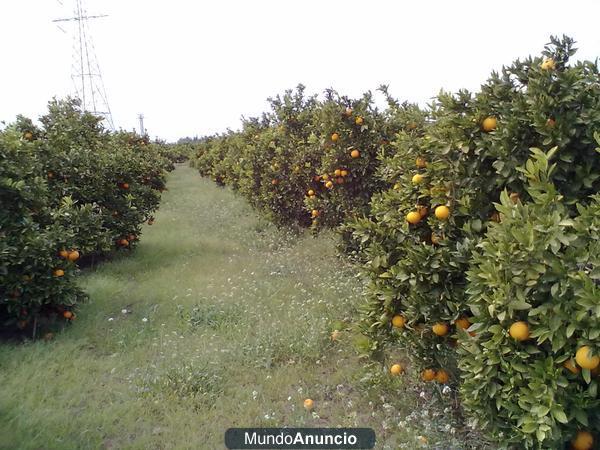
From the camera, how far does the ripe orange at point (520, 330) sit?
198 cm

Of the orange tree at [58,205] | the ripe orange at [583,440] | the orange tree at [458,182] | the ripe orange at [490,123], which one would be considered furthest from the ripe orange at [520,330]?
the orange tree at [58,205]

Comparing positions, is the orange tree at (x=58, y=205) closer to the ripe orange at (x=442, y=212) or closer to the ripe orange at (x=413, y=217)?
the ripe orange at (x=413, y=217)

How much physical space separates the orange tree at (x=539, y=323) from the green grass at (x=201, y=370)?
76 centimetres

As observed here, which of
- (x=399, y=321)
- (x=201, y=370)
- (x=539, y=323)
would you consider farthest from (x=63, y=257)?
(x=539, y=323)

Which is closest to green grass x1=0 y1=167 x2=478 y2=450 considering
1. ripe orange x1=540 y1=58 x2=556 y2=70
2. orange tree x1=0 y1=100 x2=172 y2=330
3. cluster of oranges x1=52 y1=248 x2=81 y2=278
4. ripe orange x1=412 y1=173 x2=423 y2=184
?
orange tree x1=0 y1=100 x2=172 y2=330

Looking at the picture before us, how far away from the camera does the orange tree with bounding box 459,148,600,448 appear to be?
182 cm

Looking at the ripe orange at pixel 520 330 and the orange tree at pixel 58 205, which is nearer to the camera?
the ripe orange at pixel 520 330

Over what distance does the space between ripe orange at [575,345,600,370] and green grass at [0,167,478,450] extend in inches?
44.2

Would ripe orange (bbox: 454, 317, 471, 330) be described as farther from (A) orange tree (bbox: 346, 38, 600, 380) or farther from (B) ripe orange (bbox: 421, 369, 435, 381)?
(B) ripe orange (bbox: 421, 369, 435, 381)

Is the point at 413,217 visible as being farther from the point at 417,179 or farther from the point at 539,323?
the point at 539,323

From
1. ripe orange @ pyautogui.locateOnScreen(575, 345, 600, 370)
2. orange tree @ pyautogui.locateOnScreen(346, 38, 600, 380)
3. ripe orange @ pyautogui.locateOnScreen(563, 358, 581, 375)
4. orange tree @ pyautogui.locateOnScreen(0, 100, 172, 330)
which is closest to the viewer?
ripe orange @ pyautogui.locateOnScreen(575, 345, 600, 370)

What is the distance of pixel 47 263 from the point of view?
4.39 metres

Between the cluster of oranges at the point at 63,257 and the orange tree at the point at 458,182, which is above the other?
the orange tree at the point at 458,182

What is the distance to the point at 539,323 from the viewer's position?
1966 millimetres
